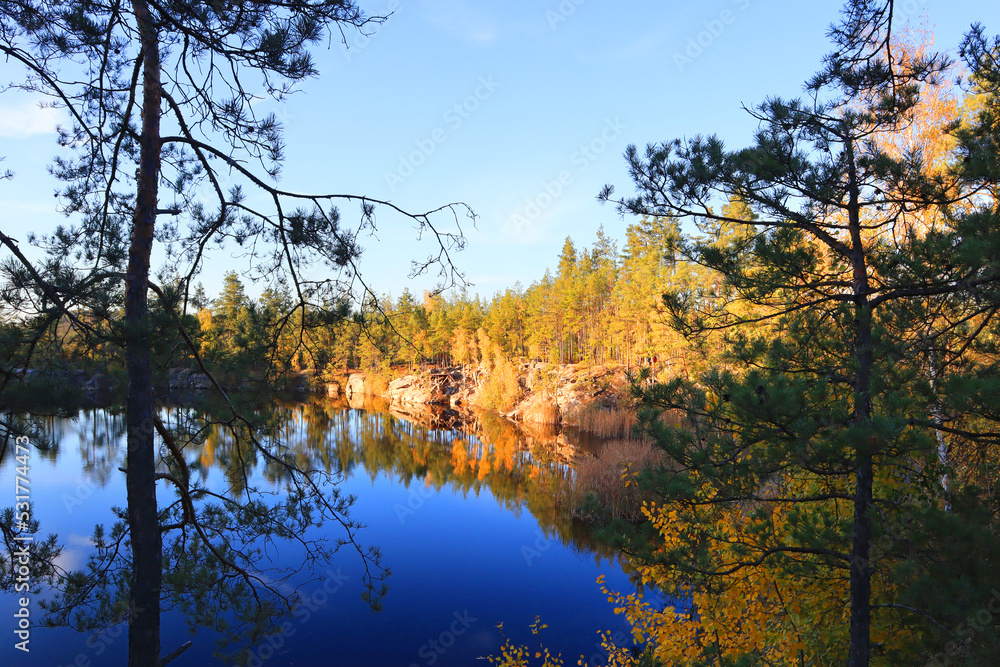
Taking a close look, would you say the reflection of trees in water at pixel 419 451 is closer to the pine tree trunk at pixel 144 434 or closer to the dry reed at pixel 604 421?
the pine tree trunk at pixel 144 434

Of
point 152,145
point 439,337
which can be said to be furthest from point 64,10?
point 439,337

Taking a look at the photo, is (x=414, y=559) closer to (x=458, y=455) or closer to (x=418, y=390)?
(x=458, y=455)

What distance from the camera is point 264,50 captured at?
10.3 feet

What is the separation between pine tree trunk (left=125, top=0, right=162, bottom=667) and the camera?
3334 mm

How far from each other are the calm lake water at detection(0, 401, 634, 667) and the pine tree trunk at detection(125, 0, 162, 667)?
15.7 inches

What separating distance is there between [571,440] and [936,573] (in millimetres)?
20851

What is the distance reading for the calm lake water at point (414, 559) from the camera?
881 cm

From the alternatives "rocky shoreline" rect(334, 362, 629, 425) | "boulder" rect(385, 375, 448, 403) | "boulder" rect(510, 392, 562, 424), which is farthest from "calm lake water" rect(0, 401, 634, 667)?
"boulder" rect(385, 375, 448, 403)

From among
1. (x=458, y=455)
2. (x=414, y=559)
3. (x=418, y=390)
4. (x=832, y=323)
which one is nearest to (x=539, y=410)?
(x=458, y=455)

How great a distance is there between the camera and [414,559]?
12859mm

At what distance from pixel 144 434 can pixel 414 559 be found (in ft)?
34.9

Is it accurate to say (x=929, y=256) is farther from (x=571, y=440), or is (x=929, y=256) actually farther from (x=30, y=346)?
(x=571, y=440)

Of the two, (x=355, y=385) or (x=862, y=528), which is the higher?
(x=862, y=528)

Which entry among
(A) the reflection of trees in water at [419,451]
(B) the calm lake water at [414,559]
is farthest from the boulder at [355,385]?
(B) the calm lake water at [414,559]
